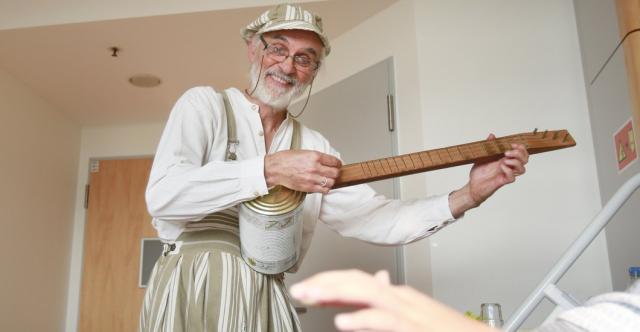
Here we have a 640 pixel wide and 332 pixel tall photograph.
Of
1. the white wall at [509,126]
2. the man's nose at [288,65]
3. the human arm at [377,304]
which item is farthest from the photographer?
the white wall at [509,126]

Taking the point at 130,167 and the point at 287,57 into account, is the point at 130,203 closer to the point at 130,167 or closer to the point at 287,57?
the point at 130,167

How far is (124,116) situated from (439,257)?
254cm

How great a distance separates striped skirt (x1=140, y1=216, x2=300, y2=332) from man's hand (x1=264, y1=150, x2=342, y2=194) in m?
0.21

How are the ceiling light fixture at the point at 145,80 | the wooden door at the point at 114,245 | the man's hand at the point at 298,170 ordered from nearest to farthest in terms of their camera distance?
1. the man's hand at the point at 298,170
2. the ceiling light fixture at the point at 145,80
3. the wooden door at the point at 114,245

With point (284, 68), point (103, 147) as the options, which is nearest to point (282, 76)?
point (284, 68)

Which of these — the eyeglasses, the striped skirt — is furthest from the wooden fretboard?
the eyeglasses

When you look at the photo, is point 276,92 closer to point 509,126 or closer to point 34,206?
point 509,126

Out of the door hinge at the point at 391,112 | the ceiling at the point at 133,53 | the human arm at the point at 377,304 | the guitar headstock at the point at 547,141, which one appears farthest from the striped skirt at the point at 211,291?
the ceiling at the point at 133,53

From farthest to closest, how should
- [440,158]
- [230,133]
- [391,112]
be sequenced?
[391,112], [230,133], [440,158]

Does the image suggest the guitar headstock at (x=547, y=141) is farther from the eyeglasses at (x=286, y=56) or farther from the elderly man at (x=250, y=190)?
the eyeglasses at (x=286, y=56)

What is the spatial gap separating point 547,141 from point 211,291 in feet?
2.53

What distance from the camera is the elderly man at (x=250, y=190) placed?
44.8 inches

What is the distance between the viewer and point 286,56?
1468 mm

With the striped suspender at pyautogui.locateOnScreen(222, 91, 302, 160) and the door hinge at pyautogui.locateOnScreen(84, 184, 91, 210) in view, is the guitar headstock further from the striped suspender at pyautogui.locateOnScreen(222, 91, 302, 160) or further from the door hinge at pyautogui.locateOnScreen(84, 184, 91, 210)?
the door hinge at pyautogui.locateOnScreen(84, 184, 91, 210)
